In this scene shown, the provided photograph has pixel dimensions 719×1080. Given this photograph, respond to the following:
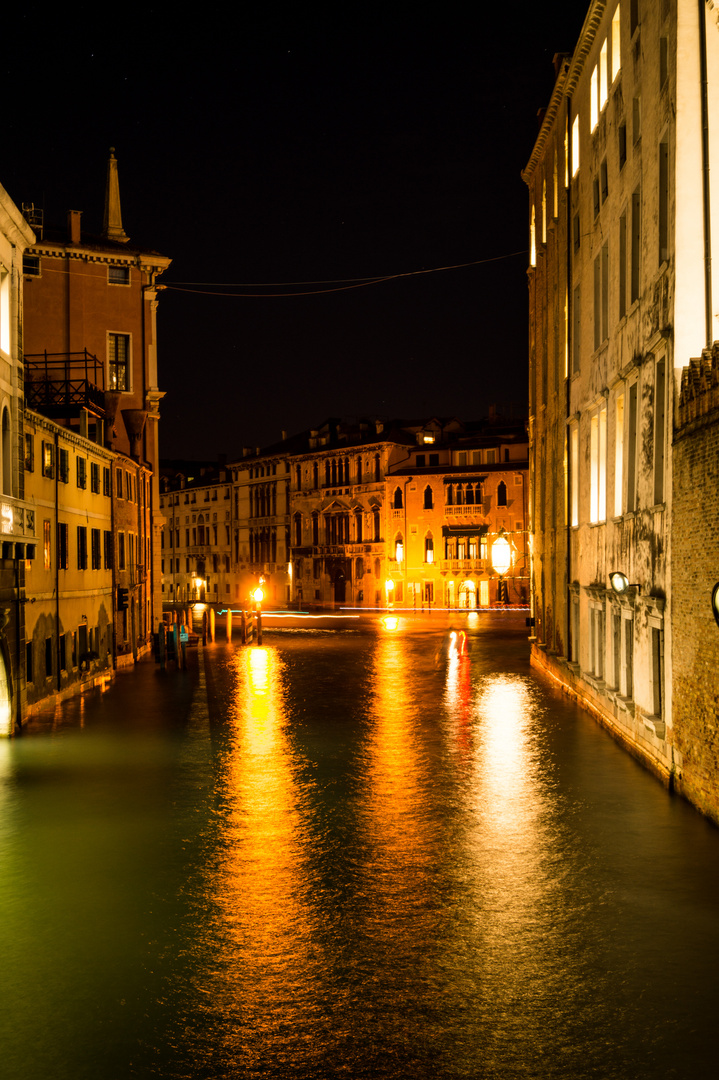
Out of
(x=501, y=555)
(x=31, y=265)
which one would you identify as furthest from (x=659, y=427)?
(x=31, y=265)

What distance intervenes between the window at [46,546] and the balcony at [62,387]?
26.5 feet

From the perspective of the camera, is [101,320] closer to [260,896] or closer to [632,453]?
[632,453]

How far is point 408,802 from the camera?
14656mm

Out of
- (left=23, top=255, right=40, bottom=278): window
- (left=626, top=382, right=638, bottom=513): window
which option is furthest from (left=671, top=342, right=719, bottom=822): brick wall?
(left=23, top=255, right=40, bottom=278): window

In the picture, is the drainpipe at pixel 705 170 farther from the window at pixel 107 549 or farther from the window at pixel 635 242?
the window at pixel 107 549

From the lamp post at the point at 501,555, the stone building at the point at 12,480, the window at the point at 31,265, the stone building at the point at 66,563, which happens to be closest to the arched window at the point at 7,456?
the stone building at the point at 12,480

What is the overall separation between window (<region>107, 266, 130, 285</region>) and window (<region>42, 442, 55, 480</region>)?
1760 centimetres

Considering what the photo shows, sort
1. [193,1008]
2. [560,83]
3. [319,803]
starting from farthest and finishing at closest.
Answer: [560,83]
[319,803]
[193,1008]

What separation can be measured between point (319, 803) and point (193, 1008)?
6.95 m

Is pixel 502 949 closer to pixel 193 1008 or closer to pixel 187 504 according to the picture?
pixel 193 1008

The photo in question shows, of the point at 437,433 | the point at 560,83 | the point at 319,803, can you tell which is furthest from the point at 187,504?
the point at 319,803

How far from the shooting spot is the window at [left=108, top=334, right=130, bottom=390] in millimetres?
40719

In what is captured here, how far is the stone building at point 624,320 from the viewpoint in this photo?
48.1ft

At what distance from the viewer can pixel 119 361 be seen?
40938 millimetres
